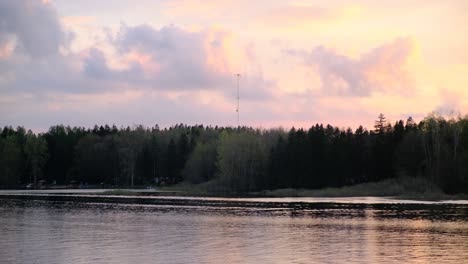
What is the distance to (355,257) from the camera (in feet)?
124

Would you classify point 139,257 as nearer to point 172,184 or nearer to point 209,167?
point 209,167

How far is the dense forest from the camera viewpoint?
133250mm

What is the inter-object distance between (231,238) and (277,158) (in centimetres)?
10449

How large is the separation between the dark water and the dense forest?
6054 centimetres

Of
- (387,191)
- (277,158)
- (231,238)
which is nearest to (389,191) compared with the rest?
(387,191)

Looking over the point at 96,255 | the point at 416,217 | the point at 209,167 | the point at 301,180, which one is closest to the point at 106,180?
the point at 209,167

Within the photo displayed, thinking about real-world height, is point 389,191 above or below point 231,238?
above

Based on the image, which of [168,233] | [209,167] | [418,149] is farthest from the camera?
[209,167]

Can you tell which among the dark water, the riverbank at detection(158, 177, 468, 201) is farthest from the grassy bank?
the dark water

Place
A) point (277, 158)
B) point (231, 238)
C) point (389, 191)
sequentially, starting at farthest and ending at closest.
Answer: point (277, 158)
point (389, 191)
point (231, 238)

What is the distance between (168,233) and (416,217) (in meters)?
32.5

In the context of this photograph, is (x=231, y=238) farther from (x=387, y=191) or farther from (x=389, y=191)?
(x=387, y=191)

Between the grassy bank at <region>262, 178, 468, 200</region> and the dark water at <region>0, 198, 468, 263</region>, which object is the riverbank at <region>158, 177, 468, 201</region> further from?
the dark water at <region>0, 198, 468, 263</region>

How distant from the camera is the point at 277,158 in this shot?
151625 millimetres
